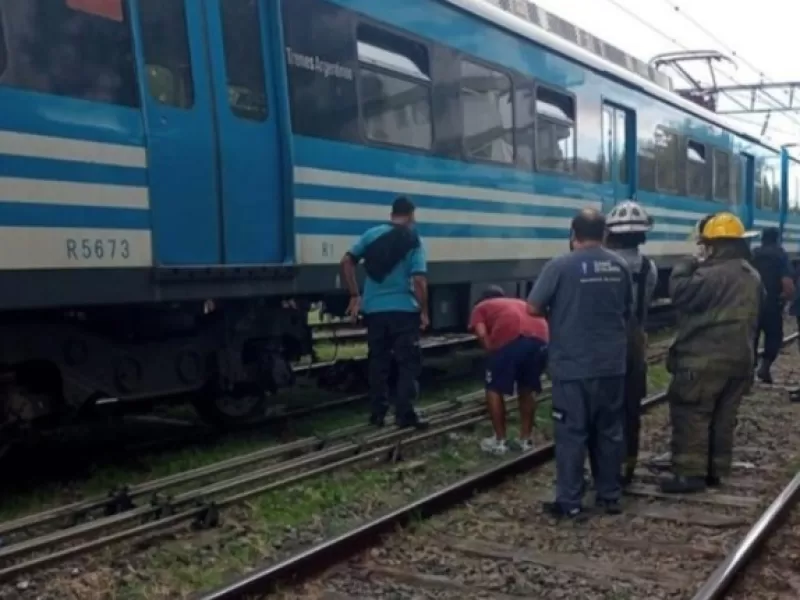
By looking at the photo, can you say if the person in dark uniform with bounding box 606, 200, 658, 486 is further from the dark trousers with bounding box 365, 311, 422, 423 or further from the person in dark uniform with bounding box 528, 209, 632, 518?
the dark trousers with bounding box 365, 311, 422, 423

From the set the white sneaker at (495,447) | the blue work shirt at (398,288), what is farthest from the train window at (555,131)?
the white sneaker at (495,447)

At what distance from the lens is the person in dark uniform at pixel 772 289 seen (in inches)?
475

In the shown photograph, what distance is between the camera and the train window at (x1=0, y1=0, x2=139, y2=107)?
19.3 feet

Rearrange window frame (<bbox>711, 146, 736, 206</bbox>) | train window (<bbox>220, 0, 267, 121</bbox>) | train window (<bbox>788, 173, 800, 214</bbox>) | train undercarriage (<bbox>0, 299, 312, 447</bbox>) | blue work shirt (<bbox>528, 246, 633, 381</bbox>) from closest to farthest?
blue work shirt (<bbox>528, 246, 633, 381</bbox>), train undercarriage (<bbox>0, 299, 312, 447</bbox>), train window (<bbox>220, 0, 267, 121</bbox>), window frame (<bbox>711, 146, 736, 206</bbox>), train window (<bbox>788, 173, 800, 214</bbox>)

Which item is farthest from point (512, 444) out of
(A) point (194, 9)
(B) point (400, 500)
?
(A) point (194, 9)

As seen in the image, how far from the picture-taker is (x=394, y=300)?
844cm

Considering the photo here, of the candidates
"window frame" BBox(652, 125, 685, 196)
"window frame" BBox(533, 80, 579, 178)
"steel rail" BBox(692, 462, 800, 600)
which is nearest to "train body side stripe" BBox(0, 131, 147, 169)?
"steel rail" BBox(692, 462, 800, 600)

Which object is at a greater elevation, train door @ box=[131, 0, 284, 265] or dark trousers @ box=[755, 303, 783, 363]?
train door @ box=[131, 0, 284, 265]

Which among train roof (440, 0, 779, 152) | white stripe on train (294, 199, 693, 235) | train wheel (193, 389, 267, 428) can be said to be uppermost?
train roof (440, 0, 779, 152)

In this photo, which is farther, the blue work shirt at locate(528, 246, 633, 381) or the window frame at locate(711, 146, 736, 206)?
the window frame at locate(711, 146, 736, 206)

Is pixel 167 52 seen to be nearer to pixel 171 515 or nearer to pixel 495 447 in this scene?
pixel 171 515

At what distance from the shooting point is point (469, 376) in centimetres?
1248

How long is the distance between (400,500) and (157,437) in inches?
101

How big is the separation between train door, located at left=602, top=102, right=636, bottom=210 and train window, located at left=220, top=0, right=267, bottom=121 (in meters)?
6.61
